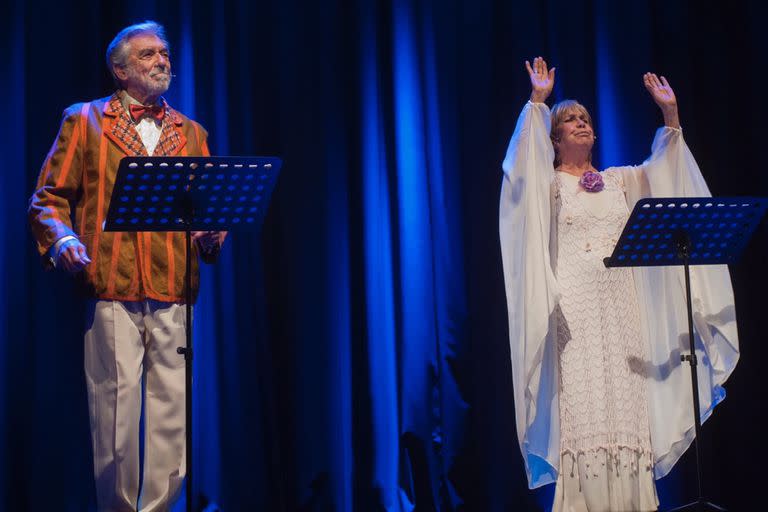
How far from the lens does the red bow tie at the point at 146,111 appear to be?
3494 millimetres

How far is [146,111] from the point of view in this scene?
3.52 metres

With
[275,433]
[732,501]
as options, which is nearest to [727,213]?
[732,501]

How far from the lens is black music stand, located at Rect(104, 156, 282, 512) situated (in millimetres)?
2840

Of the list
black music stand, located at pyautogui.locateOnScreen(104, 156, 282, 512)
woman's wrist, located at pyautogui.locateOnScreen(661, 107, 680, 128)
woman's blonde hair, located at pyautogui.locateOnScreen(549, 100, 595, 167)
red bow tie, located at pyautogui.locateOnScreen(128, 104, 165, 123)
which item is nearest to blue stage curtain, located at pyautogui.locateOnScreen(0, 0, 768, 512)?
woman's blonde hair, located at pyautogui.locateOnScreen(549, 100, 595, 167)

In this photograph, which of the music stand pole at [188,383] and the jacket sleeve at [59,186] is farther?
the jacket sleeve at [59,186]

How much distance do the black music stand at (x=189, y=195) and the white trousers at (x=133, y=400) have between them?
290 mm

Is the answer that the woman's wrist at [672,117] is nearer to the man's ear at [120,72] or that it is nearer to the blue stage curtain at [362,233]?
the blue stage curtain at [362,233]

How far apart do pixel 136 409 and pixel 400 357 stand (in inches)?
58.8

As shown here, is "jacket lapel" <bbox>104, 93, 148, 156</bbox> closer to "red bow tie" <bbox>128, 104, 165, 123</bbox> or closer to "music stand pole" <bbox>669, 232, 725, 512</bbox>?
"red bow tie" <bbox>128, 104, 165, 123</bbox>

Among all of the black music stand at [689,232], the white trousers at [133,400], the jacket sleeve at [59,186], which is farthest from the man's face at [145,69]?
the black music stand at [689,232]

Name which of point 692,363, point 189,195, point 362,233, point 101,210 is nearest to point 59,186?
point 101,210

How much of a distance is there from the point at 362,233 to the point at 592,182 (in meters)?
1.19

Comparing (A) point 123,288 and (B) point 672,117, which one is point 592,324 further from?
(A) point 123,288

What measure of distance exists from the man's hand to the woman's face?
2.06 m
